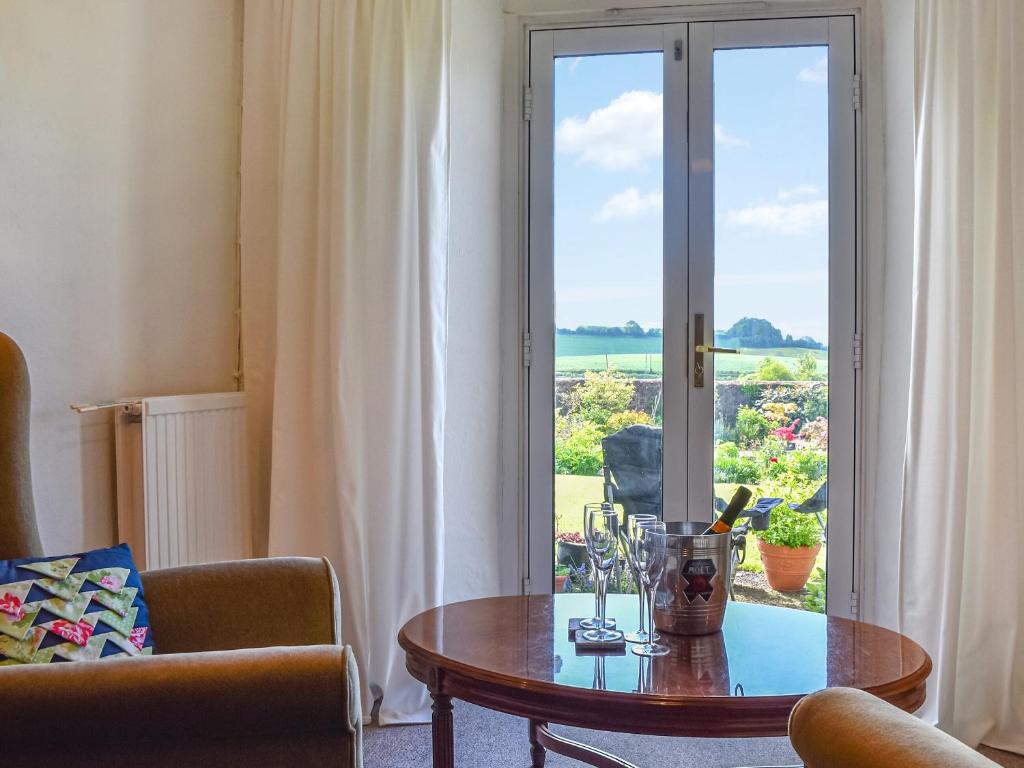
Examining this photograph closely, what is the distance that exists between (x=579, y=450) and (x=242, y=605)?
1.65 m

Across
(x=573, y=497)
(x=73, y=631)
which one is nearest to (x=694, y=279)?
(x=573, y=497)

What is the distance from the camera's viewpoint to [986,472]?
254 cm

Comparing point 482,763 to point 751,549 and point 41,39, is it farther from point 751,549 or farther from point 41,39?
point 41,39

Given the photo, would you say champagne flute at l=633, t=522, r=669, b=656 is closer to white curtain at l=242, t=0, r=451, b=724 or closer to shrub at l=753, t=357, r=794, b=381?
white curtain at l=242, t=0, r=451, b=724

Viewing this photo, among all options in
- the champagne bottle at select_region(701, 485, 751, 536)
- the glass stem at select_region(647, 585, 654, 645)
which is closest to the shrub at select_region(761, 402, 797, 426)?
the champagne bottle at select_region(701, 485, 751, 536)

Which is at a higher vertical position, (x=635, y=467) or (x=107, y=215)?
(x=107, y=215)

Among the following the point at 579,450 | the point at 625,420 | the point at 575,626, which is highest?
the point at 625,420

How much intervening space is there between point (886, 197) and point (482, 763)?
2.28 m

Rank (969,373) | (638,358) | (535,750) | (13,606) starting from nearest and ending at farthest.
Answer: (13,606) → (535,750) → (969,373) → (638,358)

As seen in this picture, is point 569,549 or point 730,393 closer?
point 730,393

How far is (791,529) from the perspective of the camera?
3176 millimetres

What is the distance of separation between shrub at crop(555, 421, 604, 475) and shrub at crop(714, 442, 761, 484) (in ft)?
1.46

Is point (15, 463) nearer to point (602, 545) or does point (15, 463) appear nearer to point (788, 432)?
point (602, 545)

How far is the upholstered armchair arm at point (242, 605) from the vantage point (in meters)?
1.85
